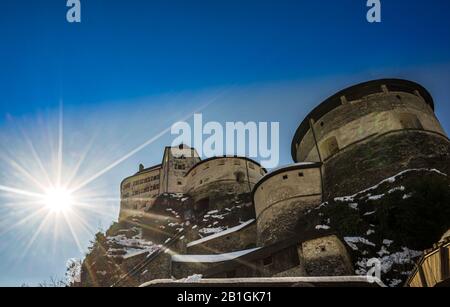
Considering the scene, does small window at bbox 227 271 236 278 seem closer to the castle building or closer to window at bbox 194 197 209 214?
the castle building

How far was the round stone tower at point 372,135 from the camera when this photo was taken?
19672 millimetres

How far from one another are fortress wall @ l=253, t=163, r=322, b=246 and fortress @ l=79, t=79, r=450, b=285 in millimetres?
53

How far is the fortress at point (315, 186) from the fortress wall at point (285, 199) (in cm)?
5

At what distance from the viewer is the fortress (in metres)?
15.3

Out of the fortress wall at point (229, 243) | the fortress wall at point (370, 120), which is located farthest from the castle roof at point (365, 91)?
the fortress wall at point (229, 243)

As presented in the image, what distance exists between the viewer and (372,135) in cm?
2175

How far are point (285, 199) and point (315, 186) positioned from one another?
1.82 m

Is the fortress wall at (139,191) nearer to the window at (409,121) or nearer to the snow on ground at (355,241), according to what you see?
the window at (409,121)

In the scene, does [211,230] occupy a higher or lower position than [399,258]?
higher

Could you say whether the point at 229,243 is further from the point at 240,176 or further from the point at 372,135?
the point at 240,176

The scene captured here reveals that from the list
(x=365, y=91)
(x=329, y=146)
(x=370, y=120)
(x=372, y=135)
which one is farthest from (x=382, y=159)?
(x=365, y=91)

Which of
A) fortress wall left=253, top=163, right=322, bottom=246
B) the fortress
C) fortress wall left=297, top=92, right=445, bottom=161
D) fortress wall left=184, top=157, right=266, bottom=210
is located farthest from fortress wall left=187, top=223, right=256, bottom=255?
fortress wall left=184, top=157, right=266, bottom=210
